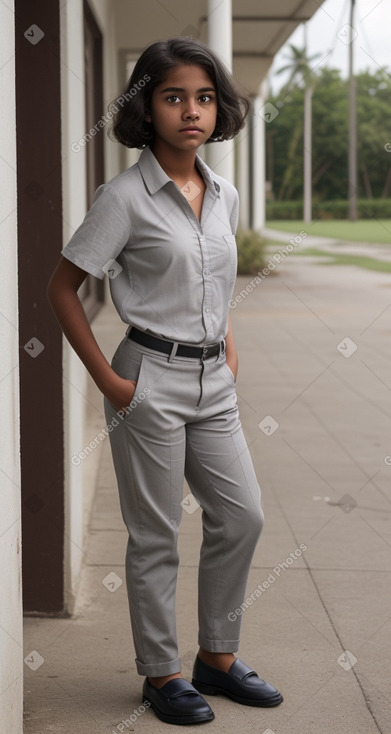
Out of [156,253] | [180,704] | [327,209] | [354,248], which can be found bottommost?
[180,704]

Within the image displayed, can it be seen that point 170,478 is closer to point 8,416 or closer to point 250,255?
point 8,416

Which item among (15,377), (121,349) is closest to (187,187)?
(121,349)

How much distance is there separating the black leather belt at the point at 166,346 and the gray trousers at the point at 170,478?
1cm

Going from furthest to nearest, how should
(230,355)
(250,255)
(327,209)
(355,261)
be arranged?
(327,209)
(355,261)
(250,255)
(230,355)

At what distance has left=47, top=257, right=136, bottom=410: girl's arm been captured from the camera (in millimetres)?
2910

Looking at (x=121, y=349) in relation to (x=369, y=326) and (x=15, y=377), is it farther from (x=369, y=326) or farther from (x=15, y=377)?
(x=369, y=326)

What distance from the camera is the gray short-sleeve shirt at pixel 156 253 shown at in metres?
2.88

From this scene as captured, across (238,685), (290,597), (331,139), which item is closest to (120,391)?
(238,685)

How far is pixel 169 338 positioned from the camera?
296 cm

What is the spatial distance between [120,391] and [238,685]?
3.19 ft

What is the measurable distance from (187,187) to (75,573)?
1.72m

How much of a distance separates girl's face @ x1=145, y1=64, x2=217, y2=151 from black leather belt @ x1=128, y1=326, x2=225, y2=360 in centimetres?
50

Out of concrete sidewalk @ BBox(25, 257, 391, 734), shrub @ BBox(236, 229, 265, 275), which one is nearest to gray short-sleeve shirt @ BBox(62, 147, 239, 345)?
concrete sidewalk @ BBox(25, 257, 391, 734)

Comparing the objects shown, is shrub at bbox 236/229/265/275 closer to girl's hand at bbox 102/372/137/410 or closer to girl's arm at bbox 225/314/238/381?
girl's arm at bbox 225/314/238/381
